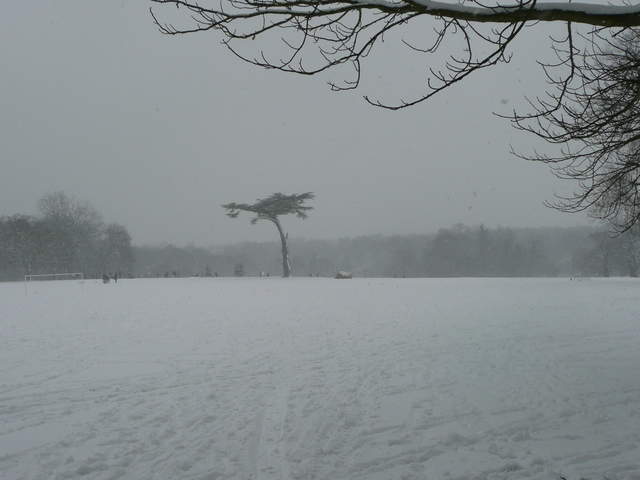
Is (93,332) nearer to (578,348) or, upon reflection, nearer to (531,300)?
(578,348)

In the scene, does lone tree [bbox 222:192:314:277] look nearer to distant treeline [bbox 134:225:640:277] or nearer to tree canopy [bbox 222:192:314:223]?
tree canopy [bbox 222:192:314:223]

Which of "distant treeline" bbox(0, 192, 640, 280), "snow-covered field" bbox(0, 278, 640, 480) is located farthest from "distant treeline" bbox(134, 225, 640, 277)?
"snow-covered field" bbox(0, 278, 640, 480)

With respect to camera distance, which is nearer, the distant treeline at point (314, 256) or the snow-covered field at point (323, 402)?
the snow-covered field at point (323, 402)

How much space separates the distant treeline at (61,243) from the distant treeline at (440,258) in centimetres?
694

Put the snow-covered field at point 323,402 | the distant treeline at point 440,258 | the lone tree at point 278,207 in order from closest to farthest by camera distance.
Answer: the snow-covered field at point 323,402 < the lone tree at point 278,207 < the distant treeline at point 440,258

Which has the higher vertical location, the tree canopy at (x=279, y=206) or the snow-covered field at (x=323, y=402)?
the tree canopy at (x=279, y=206)

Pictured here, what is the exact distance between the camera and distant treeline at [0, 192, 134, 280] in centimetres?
5012

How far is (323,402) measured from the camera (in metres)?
5.66

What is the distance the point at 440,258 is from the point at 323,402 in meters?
83.1

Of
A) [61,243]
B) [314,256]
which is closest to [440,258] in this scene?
[314,256]

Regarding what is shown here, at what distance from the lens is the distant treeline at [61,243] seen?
5012 centimetres

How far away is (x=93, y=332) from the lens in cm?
1116

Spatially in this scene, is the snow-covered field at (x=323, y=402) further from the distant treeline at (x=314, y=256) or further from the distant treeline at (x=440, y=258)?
the distant treeline at (x=440, y=258)

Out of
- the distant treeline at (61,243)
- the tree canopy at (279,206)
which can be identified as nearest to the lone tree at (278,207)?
the tree canopy at (279,206)
